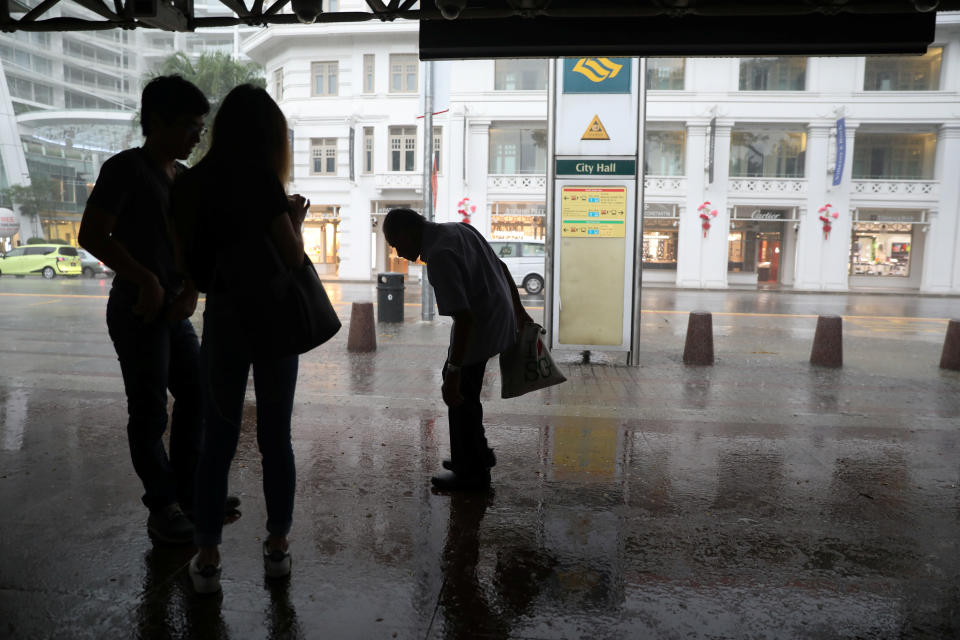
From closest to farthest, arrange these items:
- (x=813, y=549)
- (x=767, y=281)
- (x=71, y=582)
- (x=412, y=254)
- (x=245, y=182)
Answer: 1. (x=245, y=182)
2. (x=71, y=582)
3. (x=813, y=549)
4. (x=412, y=254)
5. (x=767, y=281)

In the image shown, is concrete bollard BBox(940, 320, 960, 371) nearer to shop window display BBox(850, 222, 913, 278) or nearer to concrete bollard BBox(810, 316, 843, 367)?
concrete bollard BBox(810, 316, 843, 367)

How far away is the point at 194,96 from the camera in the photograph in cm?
313

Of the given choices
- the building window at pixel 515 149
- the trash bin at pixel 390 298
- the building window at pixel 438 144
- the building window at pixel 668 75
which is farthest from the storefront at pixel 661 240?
the trash bin at pixel 390 298

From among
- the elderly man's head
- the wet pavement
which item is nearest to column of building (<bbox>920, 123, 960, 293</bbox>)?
the wet pavement

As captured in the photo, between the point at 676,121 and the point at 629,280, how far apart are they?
24696mm

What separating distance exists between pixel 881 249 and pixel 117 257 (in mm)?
35449

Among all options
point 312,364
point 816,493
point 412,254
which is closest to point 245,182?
point 412,254

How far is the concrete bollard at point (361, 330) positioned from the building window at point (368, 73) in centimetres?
2569

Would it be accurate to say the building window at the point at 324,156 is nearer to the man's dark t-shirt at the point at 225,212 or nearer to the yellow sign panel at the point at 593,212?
the yellow sign panel at the point at 593,212

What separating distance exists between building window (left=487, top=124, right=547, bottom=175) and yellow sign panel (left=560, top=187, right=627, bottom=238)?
78.2ft

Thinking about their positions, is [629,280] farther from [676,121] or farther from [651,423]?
[676,121]

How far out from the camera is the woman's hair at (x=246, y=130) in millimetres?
2664

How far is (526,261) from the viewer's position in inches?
942

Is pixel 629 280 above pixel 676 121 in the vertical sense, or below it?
below
